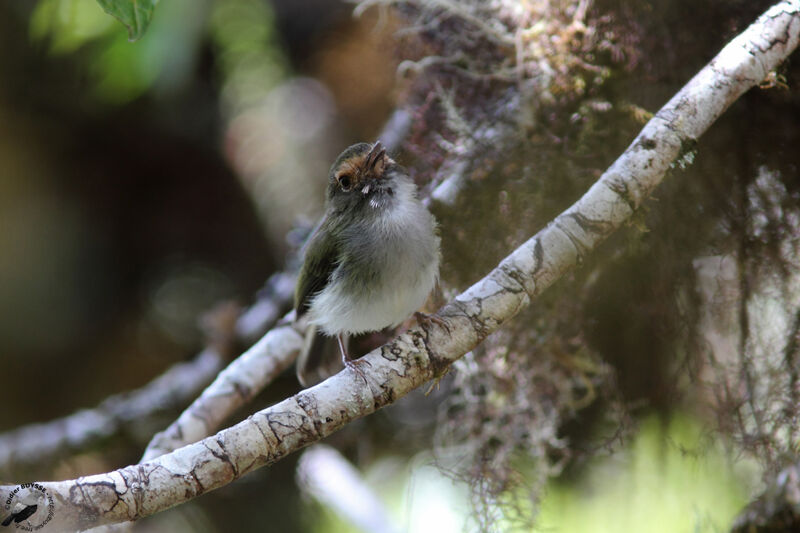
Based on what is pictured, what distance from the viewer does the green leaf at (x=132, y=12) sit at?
1.35m

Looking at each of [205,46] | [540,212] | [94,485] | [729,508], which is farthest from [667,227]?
[205,46]

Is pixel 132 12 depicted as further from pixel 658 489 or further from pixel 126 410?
pixel 126 410

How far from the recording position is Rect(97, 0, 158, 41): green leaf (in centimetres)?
135

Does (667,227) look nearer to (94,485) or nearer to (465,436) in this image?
(465,436)

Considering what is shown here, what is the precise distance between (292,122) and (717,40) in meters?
1.85

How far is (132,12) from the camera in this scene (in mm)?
1386

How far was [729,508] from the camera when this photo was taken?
2.30 m

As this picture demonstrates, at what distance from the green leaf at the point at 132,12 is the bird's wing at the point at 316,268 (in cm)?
81

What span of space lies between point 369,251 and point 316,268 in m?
0.24

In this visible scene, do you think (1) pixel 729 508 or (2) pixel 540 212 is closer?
(2) pixel 540 212

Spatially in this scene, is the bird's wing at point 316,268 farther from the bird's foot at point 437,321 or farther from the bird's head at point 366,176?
the bird's foot at point 437,321

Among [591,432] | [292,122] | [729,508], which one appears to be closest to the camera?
[729,508]

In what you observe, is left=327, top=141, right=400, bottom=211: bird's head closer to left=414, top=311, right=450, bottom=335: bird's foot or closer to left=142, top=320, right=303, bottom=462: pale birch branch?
left=414, top=311, right=450, bottom=335: bird's foot

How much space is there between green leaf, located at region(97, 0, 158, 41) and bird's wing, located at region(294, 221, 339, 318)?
2.67 ft
